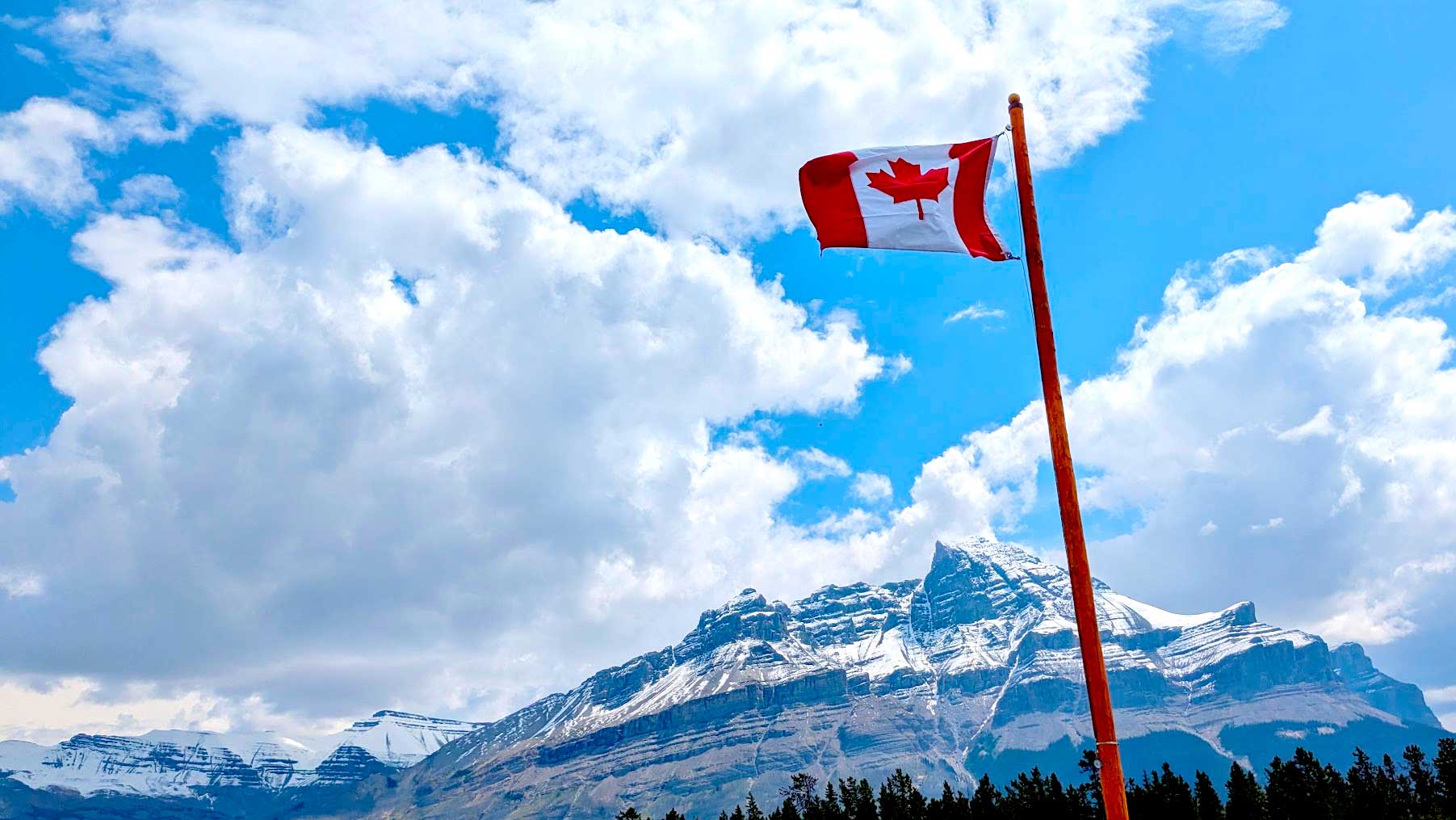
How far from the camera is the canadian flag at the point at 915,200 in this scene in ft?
77.2

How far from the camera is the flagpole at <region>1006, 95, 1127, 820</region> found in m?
19.6

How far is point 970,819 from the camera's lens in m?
Result: 148

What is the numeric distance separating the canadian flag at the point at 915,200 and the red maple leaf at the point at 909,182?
2cm

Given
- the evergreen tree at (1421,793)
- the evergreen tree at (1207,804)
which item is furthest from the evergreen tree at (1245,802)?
the evergreen tree at (1421,793)

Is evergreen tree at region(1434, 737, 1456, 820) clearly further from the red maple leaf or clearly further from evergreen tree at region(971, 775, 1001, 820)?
the red maple leaf

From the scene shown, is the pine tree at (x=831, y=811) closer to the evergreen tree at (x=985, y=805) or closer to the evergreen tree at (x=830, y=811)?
the evergreen tree at (x=830, y=811)

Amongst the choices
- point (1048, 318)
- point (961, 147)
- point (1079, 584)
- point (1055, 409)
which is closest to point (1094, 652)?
point (1079, 584)

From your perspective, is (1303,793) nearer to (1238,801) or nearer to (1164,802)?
(1238,801)

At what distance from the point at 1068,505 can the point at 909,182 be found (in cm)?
718

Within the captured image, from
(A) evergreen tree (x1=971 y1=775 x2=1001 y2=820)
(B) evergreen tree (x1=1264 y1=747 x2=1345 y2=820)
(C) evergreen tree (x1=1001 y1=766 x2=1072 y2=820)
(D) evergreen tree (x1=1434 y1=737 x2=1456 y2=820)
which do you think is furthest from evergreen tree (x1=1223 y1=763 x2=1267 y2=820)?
(A) evergreen tree (x1=971 y1=775 x2=1001 y2=820)

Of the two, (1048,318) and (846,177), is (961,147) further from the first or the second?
(1048,318)

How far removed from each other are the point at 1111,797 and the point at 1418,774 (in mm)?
153430

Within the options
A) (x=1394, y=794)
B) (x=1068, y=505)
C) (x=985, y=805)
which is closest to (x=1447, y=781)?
(x=1394, y=794)

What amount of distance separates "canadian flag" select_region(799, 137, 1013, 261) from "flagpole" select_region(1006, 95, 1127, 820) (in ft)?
4.16
